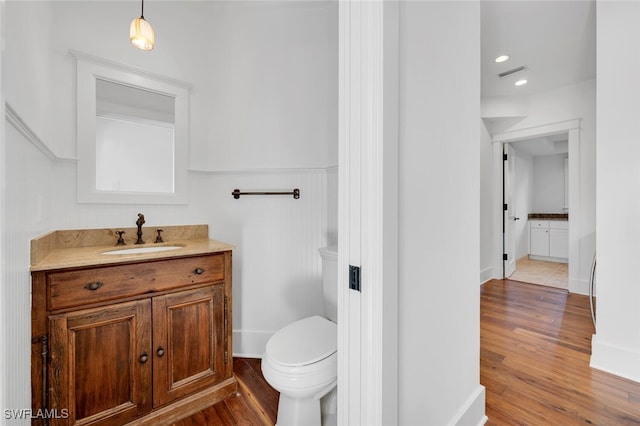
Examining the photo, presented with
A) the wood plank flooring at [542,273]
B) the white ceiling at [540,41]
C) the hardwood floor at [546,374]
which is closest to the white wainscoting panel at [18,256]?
the hardwood floor at [546,374]

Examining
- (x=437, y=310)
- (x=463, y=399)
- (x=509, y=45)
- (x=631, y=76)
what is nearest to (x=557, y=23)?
(x=509, y=45)

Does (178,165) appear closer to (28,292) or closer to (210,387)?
(28,292)

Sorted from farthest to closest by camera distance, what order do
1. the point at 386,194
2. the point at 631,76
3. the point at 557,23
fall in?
1. the point at 557,23
2. the point at 631,76
3. the point at 386,194

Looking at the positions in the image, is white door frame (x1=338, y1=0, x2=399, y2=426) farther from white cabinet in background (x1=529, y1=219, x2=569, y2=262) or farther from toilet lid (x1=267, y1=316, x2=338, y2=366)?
white cabinet in background (x1=529, y1=219, x2=569, y2=262)

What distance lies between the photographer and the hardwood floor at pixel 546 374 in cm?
146

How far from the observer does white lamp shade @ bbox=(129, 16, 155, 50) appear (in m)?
1.48

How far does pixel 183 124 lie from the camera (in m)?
2.04

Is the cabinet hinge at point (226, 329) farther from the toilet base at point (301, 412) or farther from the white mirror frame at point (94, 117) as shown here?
the white mirror frame at point (94, 117)

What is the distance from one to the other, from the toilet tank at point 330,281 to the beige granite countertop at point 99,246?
614mm

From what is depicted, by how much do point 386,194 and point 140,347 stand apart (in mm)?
1432

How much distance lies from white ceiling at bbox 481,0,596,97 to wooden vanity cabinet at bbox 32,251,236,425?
2878 mm

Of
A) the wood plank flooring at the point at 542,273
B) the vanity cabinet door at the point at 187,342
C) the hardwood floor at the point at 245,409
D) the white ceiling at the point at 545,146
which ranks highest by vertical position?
the white ceiling at the point at 545,146

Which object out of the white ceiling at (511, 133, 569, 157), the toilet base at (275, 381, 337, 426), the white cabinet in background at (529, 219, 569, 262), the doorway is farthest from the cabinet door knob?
the white cabinet in background at (529, 219, 569, 262)

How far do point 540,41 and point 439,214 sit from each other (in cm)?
269
